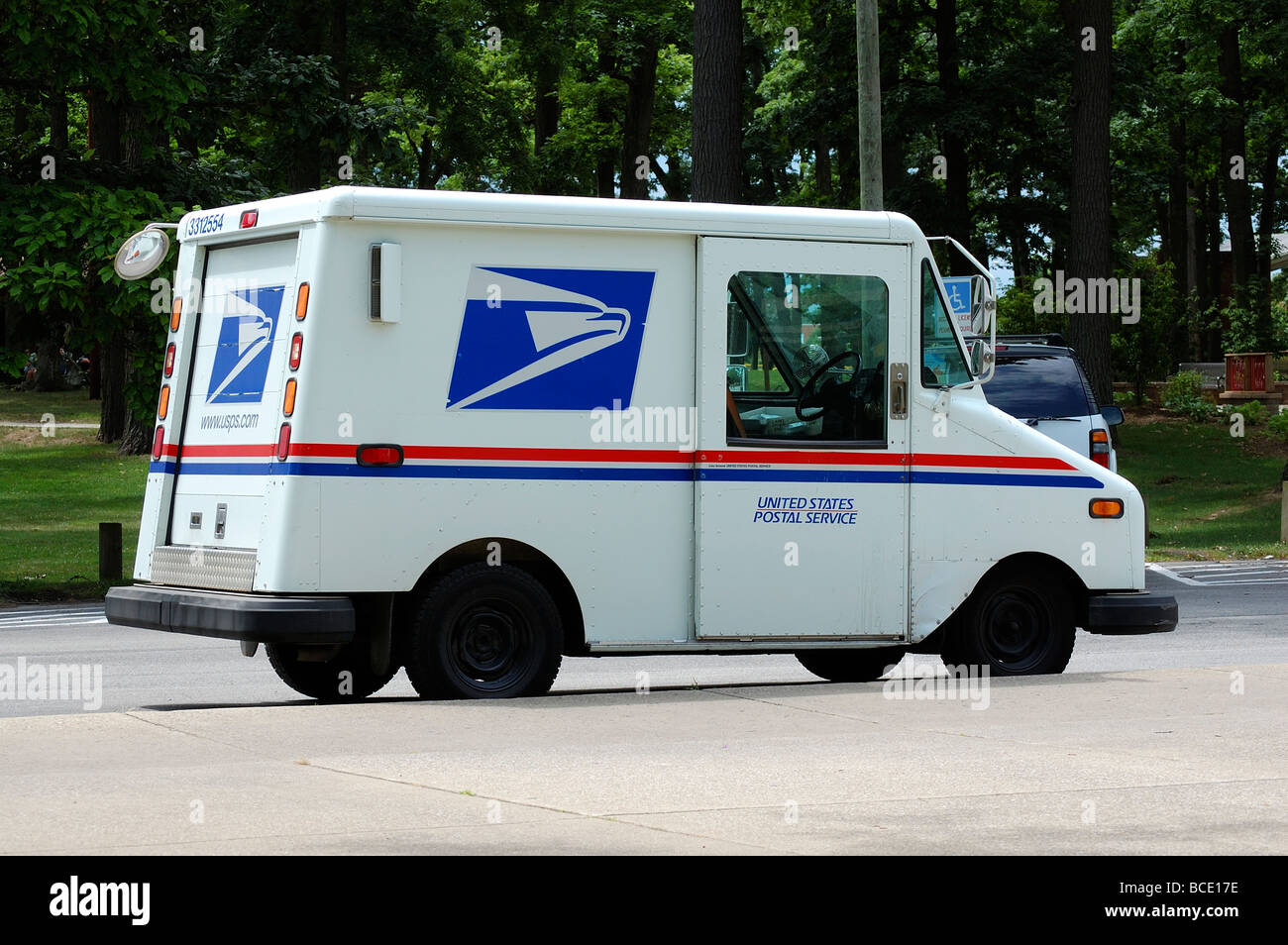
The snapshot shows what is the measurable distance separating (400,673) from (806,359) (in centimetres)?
413

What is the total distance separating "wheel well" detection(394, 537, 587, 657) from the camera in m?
9.89

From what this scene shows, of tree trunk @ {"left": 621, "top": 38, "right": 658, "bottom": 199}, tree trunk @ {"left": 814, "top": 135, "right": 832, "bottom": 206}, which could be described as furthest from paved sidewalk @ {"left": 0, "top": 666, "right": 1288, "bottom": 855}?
tree trunk @ {"left": 814, "top": 135, "right": 832, "bottom": 206}

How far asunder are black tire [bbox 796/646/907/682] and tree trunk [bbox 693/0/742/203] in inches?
463

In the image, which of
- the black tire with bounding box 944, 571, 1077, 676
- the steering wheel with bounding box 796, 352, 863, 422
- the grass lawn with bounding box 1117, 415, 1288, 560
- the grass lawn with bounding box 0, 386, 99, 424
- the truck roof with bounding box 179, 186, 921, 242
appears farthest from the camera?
the grass lawn with bounding box 0, 386, 99, 424

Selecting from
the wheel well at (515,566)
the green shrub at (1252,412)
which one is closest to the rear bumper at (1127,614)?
the wheel well at (515,566)

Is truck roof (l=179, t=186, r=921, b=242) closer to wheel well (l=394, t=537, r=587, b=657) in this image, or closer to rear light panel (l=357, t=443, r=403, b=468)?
rear light panel (l=357, t=443, r=403, b=468)

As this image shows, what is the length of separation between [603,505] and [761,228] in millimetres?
1816

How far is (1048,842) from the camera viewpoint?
6504mm

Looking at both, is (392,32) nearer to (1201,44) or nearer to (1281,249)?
(1201,44)

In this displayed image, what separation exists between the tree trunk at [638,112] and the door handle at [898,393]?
3340 cm

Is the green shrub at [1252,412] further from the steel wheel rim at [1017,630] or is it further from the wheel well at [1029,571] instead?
the steel wheel rim at [1017,630]

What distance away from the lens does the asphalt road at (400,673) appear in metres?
11.7

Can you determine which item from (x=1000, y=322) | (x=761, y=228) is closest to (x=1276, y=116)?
(x=1000, y=322)

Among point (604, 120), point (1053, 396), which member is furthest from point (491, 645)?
point (604, 120)
